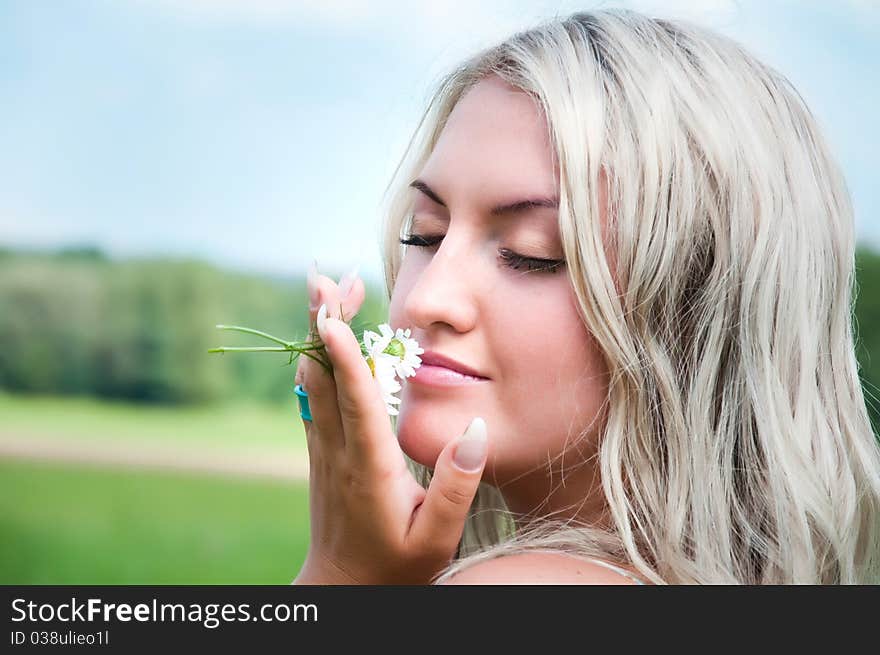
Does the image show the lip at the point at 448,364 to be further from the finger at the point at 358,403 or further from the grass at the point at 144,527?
the grass at the point at 144,527

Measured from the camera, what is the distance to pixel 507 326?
2217 millimetres

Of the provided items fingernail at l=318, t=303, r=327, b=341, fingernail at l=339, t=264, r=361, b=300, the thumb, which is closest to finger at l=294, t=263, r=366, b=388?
fingernail at l=339, t=264, r=361, b=300

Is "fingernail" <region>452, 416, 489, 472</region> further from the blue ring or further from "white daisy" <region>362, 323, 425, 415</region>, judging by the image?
the blue ring

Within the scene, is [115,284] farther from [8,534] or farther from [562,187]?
[562,187]

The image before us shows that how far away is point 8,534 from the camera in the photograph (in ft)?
47.8

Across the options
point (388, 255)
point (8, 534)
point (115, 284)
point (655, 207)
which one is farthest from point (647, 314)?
point (115, 284)

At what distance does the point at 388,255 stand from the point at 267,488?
1387 centimetres

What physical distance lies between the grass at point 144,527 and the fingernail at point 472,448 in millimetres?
10700

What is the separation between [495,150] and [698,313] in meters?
0.60

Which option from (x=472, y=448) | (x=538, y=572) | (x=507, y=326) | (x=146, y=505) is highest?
(x=507, y=326)

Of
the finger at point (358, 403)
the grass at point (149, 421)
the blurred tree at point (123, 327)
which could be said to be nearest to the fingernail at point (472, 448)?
the finger at point (358, 403)

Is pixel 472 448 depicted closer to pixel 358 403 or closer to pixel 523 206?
pixel 358 403

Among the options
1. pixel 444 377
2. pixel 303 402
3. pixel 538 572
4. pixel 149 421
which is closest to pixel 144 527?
pixel 149 421

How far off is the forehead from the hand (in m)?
0.35
